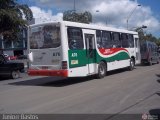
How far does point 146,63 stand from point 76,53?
715 inches

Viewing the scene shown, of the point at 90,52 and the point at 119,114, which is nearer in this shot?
the point at 119,114

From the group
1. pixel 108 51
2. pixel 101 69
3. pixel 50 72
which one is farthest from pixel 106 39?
pixel 50 72

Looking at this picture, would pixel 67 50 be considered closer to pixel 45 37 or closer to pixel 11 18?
pixel 45 37

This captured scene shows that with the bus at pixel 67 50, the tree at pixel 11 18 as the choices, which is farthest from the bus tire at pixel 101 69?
the tree at pixel 11 18

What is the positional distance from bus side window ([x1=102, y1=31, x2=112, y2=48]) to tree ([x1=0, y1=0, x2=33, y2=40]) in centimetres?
1138

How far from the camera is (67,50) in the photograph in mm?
15312

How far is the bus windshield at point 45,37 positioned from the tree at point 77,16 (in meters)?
31.5

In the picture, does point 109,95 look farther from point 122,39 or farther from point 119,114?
point 122,39

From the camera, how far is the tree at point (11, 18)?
92.4 ft

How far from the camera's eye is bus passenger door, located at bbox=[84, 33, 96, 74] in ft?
56.4

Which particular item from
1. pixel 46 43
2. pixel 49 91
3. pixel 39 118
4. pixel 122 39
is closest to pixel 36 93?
pixel 49 91

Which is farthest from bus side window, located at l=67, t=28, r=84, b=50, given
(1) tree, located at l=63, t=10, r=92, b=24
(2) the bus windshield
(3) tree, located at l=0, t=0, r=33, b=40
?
(1) tree, located at l=63, t=10, r=92, b=24

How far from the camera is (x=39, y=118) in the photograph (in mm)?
8469

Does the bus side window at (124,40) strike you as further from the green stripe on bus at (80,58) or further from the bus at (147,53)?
the bus at (147,53)
